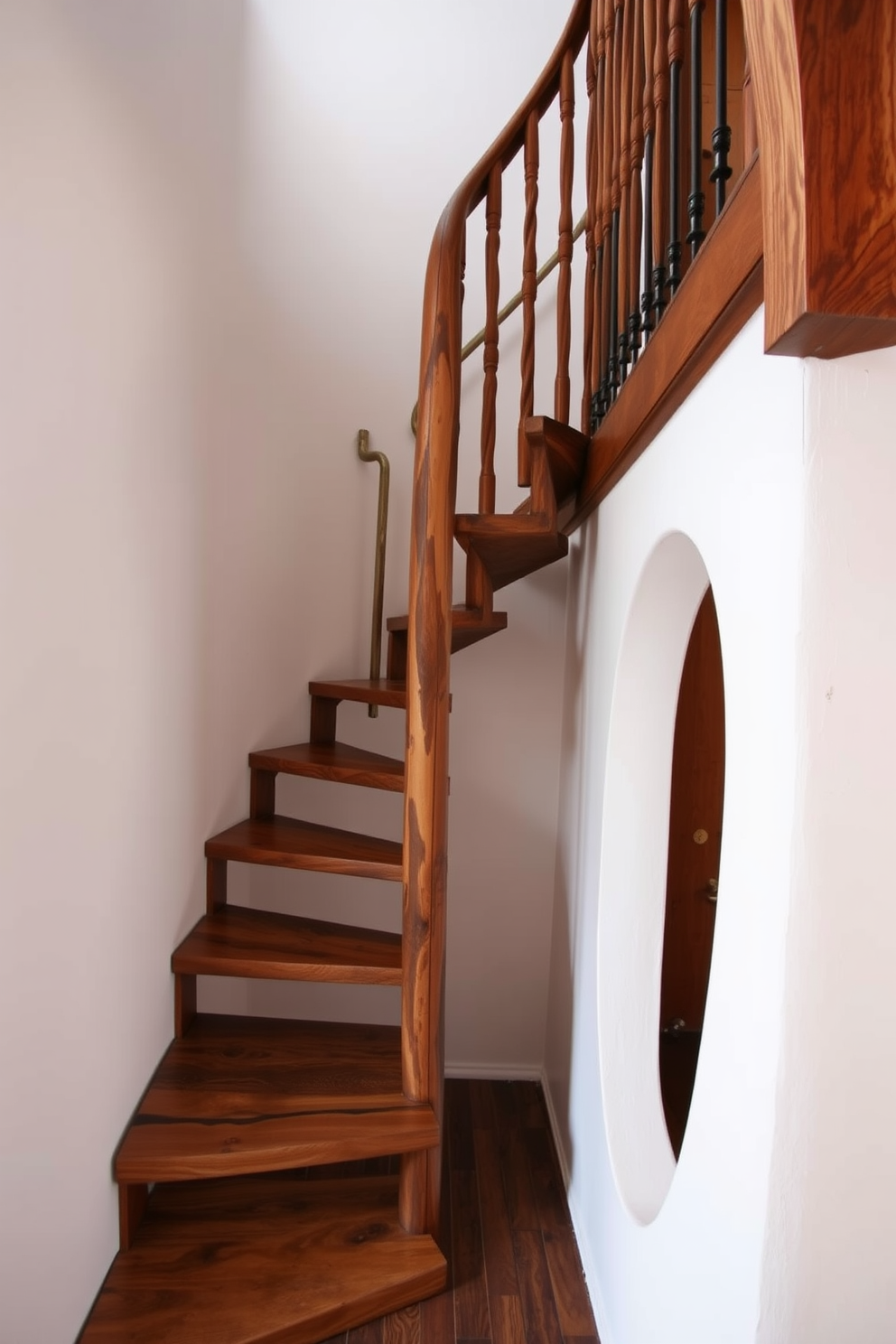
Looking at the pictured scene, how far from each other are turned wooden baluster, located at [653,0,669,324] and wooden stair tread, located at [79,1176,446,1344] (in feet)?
7.44

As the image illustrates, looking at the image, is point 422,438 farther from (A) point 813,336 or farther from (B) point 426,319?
(A) point 813,336

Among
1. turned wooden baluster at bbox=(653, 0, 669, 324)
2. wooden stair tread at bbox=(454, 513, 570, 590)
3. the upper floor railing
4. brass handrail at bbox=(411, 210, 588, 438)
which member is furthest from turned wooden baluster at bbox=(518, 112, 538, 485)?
turned wooden baluster at bbox=(653, 0, 669, 324)

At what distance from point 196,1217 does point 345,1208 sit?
1.26 feet

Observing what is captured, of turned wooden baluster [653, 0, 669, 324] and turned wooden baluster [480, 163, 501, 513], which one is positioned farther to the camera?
turned wooden baluster [480, 163, 501, 513]

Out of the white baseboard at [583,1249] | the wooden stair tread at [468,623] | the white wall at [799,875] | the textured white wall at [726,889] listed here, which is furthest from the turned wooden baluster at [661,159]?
the white baseboard at [583,1249]

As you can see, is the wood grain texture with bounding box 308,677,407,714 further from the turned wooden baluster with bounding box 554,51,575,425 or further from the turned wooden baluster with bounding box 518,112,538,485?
A: the turned wooden baluster with bounding box 554,51,575,425

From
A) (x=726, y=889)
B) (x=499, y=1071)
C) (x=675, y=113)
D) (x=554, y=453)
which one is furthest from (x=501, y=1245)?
(x=675, y=113)

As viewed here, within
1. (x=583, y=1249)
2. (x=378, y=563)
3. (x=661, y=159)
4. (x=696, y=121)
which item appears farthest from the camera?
(x=378, y=563)

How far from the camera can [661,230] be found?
1.60 meters

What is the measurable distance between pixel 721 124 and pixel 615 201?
2.98 feet

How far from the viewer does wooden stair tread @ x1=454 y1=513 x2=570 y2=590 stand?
2.27 m

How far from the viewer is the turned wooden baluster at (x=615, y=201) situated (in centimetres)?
201

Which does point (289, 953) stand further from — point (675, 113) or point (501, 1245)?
point (675, 113)

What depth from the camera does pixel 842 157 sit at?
0.83 meters
